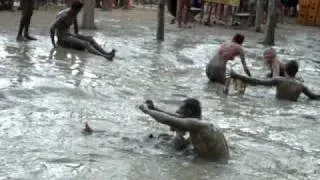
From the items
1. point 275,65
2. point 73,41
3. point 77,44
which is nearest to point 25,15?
point 73,41

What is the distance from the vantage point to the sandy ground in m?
20.7

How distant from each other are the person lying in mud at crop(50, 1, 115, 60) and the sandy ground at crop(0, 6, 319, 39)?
10.3 ft

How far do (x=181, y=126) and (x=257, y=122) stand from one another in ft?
10.2

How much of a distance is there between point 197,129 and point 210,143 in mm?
226

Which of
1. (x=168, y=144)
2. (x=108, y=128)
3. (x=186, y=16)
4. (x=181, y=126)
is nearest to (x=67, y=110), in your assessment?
(x=108, y=128)

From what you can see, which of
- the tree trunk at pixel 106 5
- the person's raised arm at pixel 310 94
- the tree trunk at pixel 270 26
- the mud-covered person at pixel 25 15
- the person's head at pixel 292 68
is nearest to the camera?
the person's head at pixel 292 68

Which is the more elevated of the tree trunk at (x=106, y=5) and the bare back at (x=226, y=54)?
the bare back at (x=226, y=54)

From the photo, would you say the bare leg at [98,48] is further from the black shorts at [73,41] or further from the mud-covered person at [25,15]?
the mud-covered person at [25,15]

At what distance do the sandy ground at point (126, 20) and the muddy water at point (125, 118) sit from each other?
12.8 ft

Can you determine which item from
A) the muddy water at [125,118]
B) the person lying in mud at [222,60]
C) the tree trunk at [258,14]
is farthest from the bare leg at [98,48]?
the tree trunk at [258,14]

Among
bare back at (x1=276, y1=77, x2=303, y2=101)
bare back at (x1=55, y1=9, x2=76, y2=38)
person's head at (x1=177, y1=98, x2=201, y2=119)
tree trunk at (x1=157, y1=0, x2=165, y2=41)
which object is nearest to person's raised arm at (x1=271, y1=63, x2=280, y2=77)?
bare back at (x1=276, y1=77, x2=303, y2=101)

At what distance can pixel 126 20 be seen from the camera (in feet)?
84.2

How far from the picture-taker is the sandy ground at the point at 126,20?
67.8ft

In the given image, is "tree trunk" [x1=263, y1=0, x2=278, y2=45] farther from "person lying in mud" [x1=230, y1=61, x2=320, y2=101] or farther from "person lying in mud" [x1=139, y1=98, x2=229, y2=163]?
"person lying in mud" [x1=139, y1=98, x2=229, y2=163]
